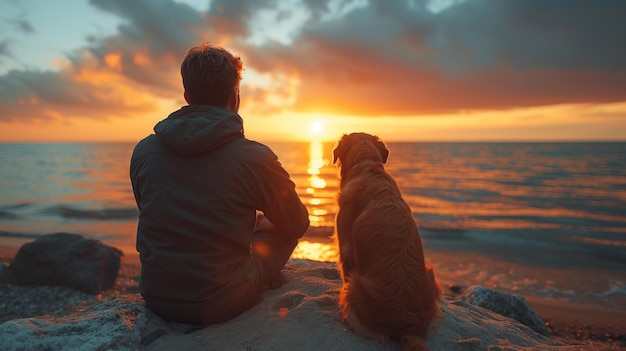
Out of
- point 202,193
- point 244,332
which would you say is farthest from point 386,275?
point 202,193

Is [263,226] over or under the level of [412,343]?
over

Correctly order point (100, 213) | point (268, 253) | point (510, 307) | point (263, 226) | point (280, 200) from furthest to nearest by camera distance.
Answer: point (100, 213)
point (510, 307)
point (263, 226)
point (268, 253)
point (280, 200)

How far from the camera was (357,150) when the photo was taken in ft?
15.1

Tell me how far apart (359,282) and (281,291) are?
131cm

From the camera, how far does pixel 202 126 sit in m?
3.08

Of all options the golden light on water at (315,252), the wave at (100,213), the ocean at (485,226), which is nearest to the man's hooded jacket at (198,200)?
the ocean at (485,226)

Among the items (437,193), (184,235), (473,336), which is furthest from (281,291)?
(437,193)

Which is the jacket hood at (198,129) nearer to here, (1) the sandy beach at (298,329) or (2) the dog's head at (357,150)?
(1) the sandy beach at (298,329)

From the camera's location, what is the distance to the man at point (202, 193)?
3107 mm

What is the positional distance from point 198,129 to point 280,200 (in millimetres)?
940

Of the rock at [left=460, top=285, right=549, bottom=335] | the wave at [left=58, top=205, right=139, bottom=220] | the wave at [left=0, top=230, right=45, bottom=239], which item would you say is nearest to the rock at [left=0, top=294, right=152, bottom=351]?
the rock at [left=460, top=285, right=549, bottom=335]

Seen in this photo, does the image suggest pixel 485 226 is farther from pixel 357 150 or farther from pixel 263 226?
pixel 263 226

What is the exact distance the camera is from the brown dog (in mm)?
3104

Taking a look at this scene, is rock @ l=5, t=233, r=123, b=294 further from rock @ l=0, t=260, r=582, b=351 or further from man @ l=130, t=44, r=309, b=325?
man @ l=130, t=44, r=309, b=325
